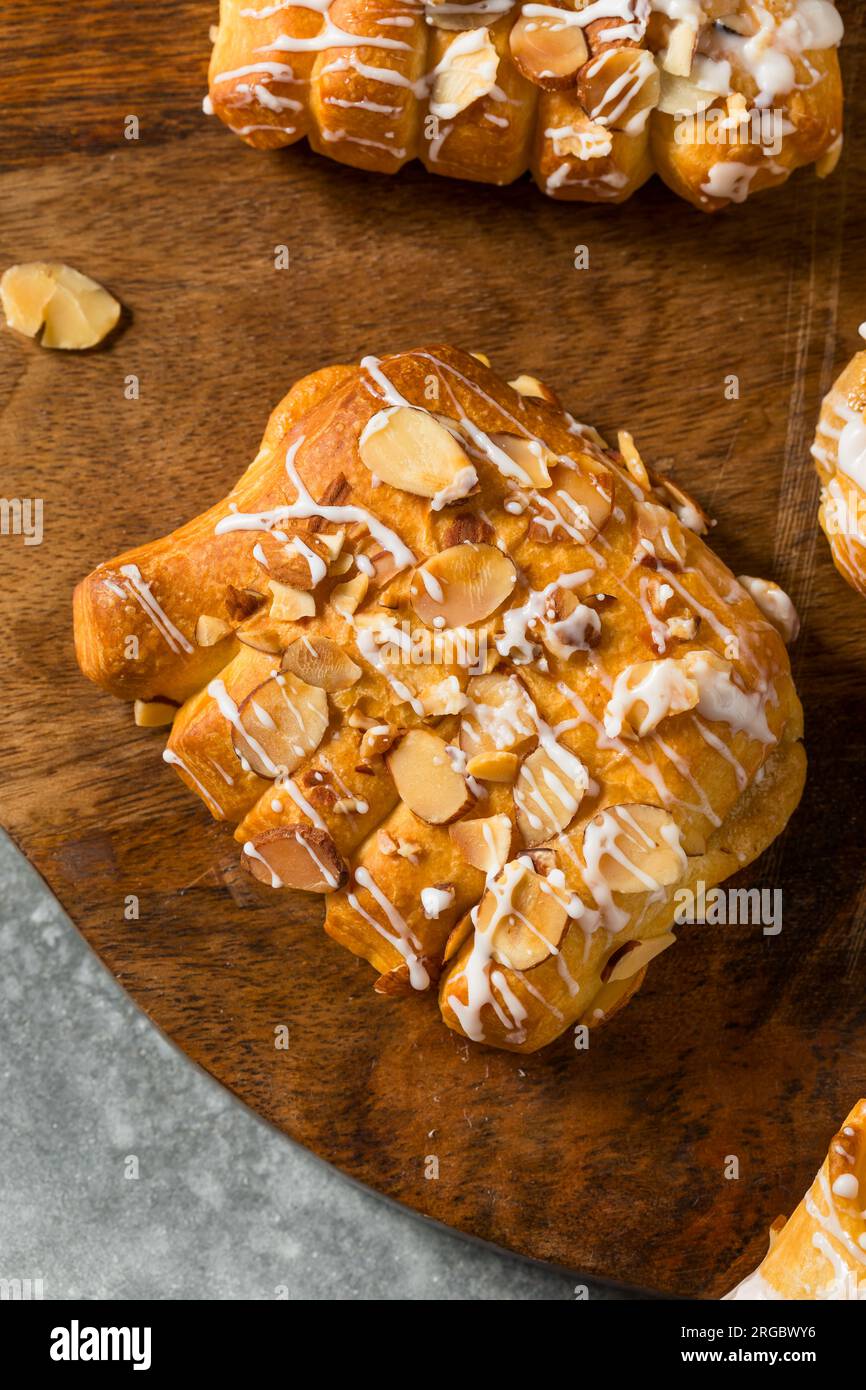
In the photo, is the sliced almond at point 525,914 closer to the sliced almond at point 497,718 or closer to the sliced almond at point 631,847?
the sliced almond at point 631,847

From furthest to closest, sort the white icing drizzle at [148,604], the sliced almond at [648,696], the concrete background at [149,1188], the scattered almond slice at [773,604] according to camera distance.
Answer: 1. the concrete background at [149,1188]
2. the scattered almond slice at [773,604]
3. the white icing drizzle at [148,604]
4. the sliced almond at [648,696]

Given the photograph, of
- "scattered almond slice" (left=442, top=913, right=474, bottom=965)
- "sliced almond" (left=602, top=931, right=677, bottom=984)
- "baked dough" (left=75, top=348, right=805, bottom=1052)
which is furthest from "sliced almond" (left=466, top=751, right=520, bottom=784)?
"sliced almond" (left=602, top=931, right=677, bottom=984)

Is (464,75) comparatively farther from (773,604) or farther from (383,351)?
(773,604)

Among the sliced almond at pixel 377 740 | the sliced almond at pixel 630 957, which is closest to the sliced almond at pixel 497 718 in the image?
the sliced almond at pixel 377 740

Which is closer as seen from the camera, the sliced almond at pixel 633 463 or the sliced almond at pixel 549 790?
the sliced almond at pixel 549 790

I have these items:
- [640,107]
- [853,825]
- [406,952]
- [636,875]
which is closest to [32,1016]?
[406,952]

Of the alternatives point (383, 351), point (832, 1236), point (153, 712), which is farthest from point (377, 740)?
point (832, 1236)

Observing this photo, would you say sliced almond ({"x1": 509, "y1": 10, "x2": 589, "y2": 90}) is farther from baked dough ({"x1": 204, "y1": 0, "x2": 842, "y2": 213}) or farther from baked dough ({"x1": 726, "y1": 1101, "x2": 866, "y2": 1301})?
baked dough ({"x1": 726, "y1": 1101, "x2": 866, "y2": 1301})

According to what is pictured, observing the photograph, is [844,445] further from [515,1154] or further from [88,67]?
[88,67]
